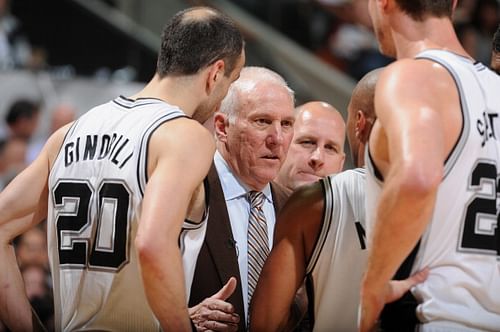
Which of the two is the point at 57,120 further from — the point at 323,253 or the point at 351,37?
the point at 323,253

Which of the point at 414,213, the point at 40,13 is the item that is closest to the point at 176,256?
the point at 414,213

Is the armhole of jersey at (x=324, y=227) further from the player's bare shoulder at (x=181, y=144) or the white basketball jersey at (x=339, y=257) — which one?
the player's bare shoulder at (x=181, y=144)

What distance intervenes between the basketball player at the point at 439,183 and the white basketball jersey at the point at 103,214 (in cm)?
80

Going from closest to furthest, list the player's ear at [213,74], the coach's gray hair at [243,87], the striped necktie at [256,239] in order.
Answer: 1. the player's ear at [213,74]
2. the striped necktie at [256,239]
3. the coach's gray hair at [243,87]

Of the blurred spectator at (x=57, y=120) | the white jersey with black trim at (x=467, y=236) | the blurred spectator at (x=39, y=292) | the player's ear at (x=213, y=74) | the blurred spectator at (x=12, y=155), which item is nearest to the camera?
the white jersey with black trim at (x=467, y=236)

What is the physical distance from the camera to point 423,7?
112 inches

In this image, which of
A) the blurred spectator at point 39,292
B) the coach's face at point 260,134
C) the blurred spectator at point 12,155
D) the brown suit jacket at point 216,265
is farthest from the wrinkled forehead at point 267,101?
the blurred spectator at point 12,155

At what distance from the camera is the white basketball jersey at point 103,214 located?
10.3 ft

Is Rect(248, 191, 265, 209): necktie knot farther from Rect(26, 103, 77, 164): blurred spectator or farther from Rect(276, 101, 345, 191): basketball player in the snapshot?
Rect(26, 103, 77, 164): blurred spectator

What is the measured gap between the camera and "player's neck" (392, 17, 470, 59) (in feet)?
9.40

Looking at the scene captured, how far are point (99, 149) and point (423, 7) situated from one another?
3.96 feet

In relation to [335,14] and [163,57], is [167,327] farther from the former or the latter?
[335,14]

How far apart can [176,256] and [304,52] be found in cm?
803

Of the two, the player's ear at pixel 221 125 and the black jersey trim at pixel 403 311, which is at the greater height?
the player's ear at pixel 221 125
